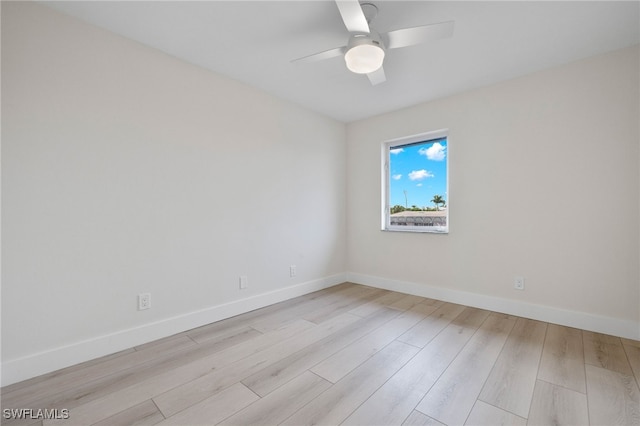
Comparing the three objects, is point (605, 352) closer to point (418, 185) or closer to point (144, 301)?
point (418, 185)

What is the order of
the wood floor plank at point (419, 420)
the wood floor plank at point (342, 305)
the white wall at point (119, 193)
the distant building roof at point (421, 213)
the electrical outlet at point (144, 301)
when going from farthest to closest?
the distant building roof at point (421, 213) < the wood floor plank at point (342, 305) < the electrical outlet at point (144, 301) < the white wall at point (119, 193) < the wood floor plank at point (419, 420)

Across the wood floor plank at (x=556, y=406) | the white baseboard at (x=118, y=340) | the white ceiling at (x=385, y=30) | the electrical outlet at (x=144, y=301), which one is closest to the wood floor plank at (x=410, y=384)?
the wood floor plank at (x=556, y=406)

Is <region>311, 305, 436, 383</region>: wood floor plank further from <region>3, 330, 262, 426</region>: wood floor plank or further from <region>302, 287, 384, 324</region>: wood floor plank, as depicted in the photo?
<region>3, 330, 262, 426</region>: wood floor plank

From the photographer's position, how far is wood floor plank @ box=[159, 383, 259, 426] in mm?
1285

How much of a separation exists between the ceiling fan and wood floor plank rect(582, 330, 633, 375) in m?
2.31

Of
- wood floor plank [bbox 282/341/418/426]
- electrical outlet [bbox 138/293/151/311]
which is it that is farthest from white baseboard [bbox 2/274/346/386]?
wood floor plank [bbox 282/341/418/426]

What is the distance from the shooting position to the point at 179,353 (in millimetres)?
1933

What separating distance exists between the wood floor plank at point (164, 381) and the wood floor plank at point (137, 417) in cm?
4

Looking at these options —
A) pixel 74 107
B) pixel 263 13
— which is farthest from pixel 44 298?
pixel 263 13

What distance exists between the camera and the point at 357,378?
162 cm

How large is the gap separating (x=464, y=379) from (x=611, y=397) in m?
0.72

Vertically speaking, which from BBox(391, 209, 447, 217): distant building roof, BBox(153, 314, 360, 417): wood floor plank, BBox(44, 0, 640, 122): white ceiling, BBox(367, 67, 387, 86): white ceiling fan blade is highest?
BBox(44, 0, 640, 122): white ceiling

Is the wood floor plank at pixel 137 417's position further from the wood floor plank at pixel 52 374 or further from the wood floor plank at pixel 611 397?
the wood floor plank at pixel 611 397

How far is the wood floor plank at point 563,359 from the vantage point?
1.59 m
